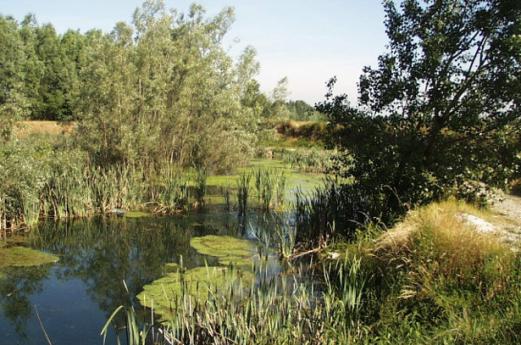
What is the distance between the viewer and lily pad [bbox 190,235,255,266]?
27.9ft

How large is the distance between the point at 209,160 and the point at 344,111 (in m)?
9.59

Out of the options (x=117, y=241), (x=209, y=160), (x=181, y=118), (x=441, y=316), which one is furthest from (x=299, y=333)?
(x=209, y=160)

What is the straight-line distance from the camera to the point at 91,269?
27.1 ft

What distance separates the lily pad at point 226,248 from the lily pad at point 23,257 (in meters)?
2.77

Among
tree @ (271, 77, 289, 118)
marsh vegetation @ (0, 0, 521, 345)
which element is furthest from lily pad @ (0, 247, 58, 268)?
tree @ (271, 77, 289, 118)

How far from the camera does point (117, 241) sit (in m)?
9.91

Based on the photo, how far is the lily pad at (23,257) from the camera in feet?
26.6

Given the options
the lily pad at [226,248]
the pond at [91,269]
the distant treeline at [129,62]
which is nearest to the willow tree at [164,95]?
the distant treeline at [129,62]

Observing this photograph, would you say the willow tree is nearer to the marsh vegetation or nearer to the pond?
the marsh vegetation

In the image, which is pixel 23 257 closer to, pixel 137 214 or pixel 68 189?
pixel 68 189

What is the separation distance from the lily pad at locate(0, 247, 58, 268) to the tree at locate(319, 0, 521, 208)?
6004 mm

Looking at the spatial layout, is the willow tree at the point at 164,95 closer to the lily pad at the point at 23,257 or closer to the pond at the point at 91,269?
the pond at the point at 91,269

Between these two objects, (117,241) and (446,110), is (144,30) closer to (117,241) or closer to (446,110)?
(117,241)

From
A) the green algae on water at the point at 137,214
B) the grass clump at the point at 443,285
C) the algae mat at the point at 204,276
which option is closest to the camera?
the grass clump at the point at 443,285
